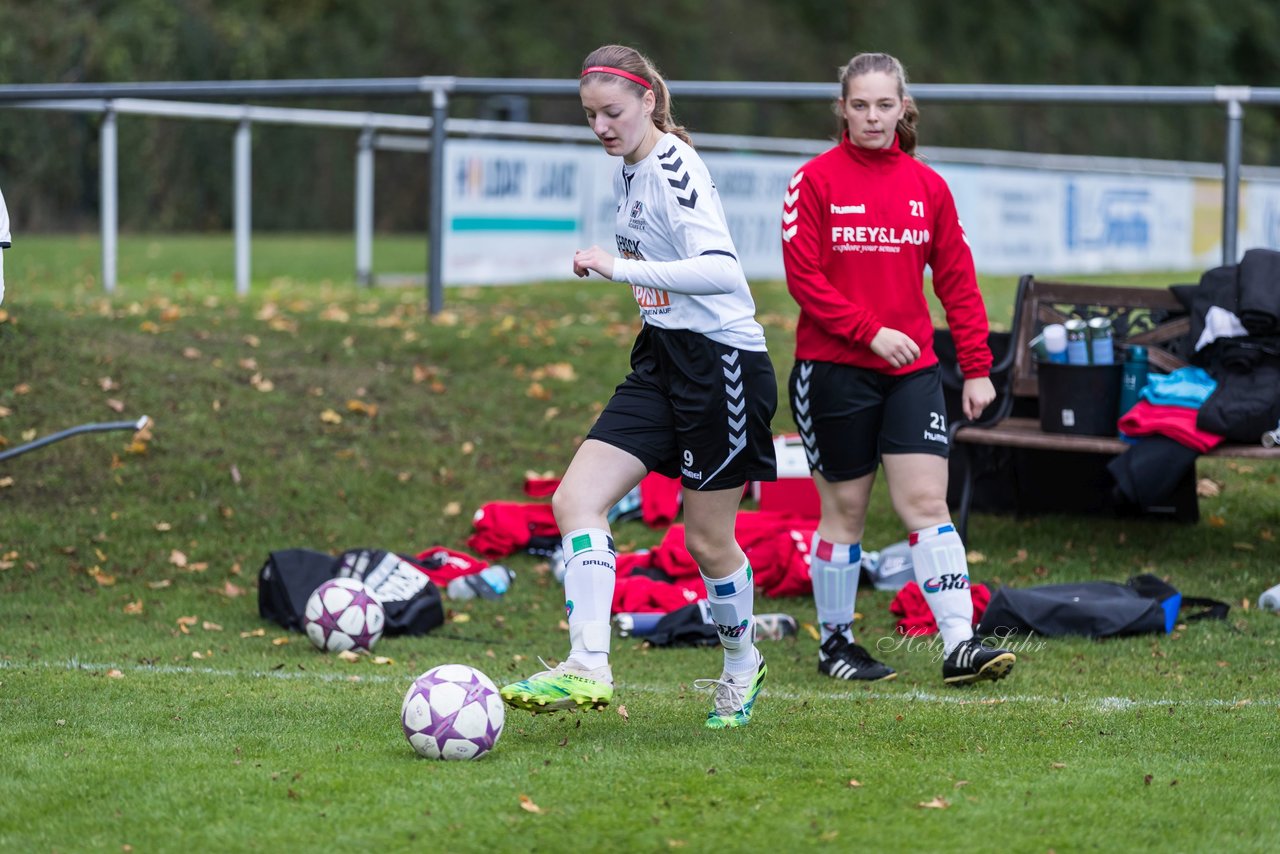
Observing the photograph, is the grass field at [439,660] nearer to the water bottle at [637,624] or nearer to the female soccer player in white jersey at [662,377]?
the water bottle at [637,624]

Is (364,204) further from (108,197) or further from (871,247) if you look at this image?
(871,247)

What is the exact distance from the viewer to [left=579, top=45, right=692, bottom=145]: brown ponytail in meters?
4.62

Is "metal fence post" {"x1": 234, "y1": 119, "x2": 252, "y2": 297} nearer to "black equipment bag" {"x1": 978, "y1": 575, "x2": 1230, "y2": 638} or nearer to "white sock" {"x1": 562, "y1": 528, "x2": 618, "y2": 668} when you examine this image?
"black equipment bag" {"x1": 978, "y1": 575, "x2": 1230, "y2": 638}

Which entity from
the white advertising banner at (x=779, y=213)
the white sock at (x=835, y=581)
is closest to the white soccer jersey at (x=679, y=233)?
the white sock at (x=835, y=581)

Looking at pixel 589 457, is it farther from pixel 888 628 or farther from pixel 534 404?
pixel 534 404

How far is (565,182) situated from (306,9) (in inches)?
721

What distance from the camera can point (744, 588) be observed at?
5027mm

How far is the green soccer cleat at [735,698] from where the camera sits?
198 inches

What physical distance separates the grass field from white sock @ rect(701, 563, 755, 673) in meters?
0.24

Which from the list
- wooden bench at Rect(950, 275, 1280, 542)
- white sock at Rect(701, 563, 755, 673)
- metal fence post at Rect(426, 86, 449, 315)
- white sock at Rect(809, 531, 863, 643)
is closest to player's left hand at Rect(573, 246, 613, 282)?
white sock at Rect(701, 563, 755, 673)

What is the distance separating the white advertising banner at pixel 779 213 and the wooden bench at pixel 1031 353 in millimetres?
5363

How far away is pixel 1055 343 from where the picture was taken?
25.9ft

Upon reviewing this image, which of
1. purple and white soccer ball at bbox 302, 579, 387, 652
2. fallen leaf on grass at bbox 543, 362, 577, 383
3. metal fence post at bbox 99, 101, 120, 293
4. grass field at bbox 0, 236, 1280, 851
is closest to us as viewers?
grass field at bbox 0, 236, 1280, 851

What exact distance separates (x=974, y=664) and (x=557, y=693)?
1.73 metres
